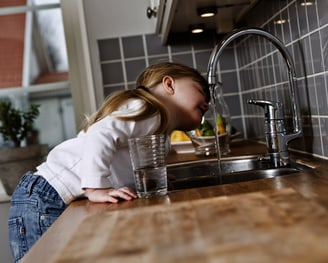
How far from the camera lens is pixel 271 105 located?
1.42m

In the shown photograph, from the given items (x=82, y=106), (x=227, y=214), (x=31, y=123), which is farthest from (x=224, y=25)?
(x=227, y=214)

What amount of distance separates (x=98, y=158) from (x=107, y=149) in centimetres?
3

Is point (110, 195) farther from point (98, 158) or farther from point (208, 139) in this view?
point (208, 139)

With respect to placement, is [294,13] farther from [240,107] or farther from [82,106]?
[82,106]

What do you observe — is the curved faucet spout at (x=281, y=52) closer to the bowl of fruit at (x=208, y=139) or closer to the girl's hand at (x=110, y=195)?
the girl's hand at (x=110, y=195)

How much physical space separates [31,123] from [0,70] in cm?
29

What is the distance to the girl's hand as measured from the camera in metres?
1.13

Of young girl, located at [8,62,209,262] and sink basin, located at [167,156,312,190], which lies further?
sink basin, located at [167,156,312,190]

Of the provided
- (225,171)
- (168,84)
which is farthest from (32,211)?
(225,171)

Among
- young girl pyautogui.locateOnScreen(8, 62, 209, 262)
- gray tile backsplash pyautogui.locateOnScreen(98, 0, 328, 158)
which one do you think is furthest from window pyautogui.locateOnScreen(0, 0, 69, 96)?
young girl pyautogui.locateOnScreen(8, 62, 209, 262)

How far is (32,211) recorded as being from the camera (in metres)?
1.38

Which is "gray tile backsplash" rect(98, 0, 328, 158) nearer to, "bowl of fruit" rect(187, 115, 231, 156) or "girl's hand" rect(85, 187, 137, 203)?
"bowl of fruit" rect(187, 115, 231, 156)

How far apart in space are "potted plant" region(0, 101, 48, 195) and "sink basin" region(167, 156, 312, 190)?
0.90 meters

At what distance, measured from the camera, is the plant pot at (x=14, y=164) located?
237cm
